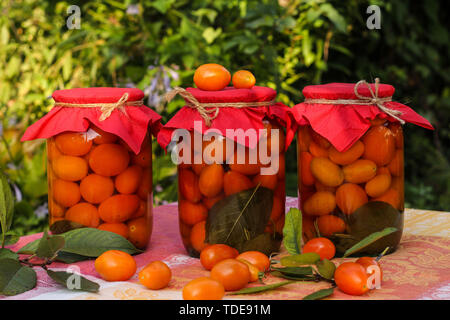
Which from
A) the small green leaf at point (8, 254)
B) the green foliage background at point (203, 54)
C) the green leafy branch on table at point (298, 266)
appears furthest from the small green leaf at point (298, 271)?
the green foliage background at point (203, 54)

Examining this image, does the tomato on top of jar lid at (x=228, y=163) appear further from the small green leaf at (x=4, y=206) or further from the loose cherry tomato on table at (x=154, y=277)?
the small green leaf at (x=4, y=206)

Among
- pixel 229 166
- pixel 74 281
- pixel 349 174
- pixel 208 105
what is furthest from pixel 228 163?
pixel 74 281

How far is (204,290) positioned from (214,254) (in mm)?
169

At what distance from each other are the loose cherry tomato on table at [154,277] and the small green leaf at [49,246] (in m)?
0.16

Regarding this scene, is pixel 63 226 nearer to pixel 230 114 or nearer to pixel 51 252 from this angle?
pixel 51 252

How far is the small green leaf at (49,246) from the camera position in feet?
3.13

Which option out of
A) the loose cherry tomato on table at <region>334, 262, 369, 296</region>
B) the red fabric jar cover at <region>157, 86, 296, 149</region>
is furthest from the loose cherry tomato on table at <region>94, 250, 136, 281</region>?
the loose cherry tomato on table at <region>334, 262, 369, 296</region>

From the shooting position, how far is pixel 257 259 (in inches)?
38.1

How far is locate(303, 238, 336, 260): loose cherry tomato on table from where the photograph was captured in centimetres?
103

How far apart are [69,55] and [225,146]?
4.86ft

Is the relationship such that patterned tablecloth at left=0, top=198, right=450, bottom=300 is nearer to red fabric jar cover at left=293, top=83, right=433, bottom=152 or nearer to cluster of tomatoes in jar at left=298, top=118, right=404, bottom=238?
cluster of tomatoes in jar at left=298, top=118, right=404, bottom=238

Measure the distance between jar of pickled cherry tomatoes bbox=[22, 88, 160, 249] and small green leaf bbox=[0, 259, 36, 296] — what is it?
18 centimetres

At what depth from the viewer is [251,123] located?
1045mm
